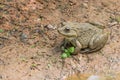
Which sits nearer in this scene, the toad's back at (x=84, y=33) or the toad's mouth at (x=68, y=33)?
the toad's mouth at (x=68, y=33)

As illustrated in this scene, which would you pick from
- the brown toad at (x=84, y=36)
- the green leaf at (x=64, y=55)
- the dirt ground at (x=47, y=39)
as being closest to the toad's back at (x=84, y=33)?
the brown toad at (x=84, y=36)

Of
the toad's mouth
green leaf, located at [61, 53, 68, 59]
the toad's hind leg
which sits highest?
the toad's mouth

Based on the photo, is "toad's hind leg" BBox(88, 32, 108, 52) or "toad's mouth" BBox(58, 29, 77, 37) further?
"toad's hind leg" BBox(88, 32, 108, 52)

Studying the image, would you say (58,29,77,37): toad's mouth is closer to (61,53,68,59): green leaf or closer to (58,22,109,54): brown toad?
(58,22,109,54): brown toad

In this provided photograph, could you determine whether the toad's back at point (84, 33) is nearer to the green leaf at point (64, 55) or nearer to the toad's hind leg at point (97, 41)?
the toad's hind leg at point (97, 41)

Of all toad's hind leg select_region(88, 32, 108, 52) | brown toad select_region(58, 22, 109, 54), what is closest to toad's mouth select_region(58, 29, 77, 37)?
brown toad select_region(58, 22, 109, 54)

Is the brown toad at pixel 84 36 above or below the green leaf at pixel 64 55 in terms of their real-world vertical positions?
above

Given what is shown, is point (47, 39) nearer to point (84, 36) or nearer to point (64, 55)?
point (64, 55)
